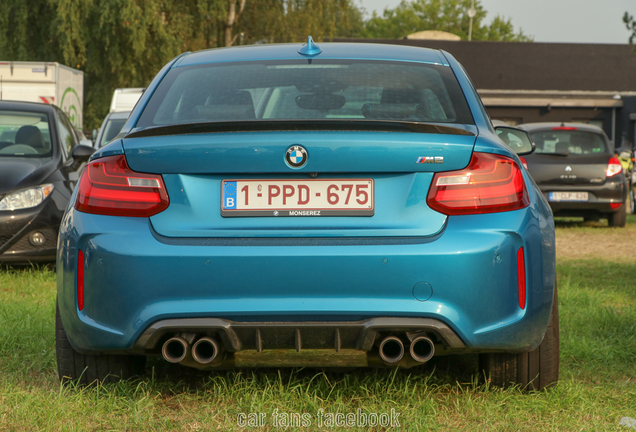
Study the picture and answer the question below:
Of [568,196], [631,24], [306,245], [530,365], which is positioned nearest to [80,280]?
[306,245]

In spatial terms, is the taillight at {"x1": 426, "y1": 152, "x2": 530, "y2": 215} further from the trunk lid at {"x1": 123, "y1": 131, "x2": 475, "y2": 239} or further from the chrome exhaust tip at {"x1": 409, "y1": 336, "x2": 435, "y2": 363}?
the chrome exhaust tip at {"x1": 409, "y1": 336, "x2": 435, "y2": 363}

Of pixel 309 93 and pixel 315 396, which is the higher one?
pixel 309 93

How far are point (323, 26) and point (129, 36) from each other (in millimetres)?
11280

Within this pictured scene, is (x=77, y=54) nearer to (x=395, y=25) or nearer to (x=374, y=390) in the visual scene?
(x=374, y=390)

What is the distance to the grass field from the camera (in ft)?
10.4

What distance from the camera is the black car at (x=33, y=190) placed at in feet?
22.2

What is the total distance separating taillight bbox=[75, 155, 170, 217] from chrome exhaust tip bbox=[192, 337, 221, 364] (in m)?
0.52

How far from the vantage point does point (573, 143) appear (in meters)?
13.0

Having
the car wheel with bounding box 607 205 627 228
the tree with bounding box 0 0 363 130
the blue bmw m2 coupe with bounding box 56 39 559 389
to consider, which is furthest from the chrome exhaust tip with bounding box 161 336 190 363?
the tree with bounding box 0 0 363 130

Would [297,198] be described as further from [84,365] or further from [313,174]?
[84,365]

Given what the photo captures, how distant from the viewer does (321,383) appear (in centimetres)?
366

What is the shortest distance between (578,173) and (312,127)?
10594mm

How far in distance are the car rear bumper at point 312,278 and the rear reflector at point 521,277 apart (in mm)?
22

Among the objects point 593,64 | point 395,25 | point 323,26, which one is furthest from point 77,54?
point 395,25
